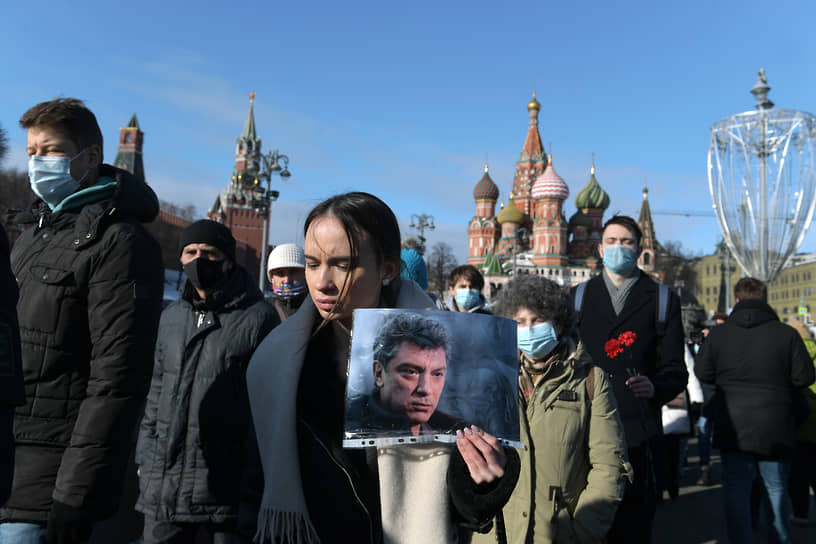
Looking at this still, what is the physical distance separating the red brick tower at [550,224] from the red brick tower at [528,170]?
4330 millimetres

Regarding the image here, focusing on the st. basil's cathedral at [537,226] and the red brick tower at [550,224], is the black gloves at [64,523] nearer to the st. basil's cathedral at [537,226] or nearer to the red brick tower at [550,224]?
the st. basil's cathedral at [537,226]

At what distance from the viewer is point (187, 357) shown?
3.12m

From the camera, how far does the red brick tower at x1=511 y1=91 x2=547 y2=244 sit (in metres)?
65.2

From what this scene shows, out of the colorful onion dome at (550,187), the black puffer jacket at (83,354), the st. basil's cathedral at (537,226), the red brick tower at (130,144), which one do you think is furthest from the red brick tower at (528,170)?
the black puffer jacket at (83,354)

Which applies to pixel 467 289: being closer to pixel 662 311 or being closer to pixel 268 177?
pixel 662 311

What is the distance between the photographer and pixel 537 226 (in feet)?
196

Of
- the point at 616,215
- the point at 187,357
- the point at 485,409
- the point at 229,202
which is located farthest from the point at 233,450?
the point at 229,202

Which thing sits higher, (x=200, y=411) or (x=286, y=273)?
(x=286, y=273)

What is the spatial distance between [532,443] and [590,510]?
0.36 m

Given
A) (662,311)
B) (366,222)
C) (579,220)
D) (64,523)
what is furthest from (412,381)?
(579,220)

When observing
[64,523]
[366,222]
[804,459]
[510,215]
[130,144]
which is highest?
[130,144]

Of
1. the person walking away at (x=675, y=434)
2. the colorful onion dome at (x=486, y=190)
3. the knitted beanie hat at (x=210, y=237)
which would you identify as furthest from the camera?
the colorful onion dome at (x=486, y=190)

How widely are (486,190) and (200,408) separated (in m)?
65.9

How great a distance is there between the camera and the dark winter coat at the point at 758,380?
443 centimetres
